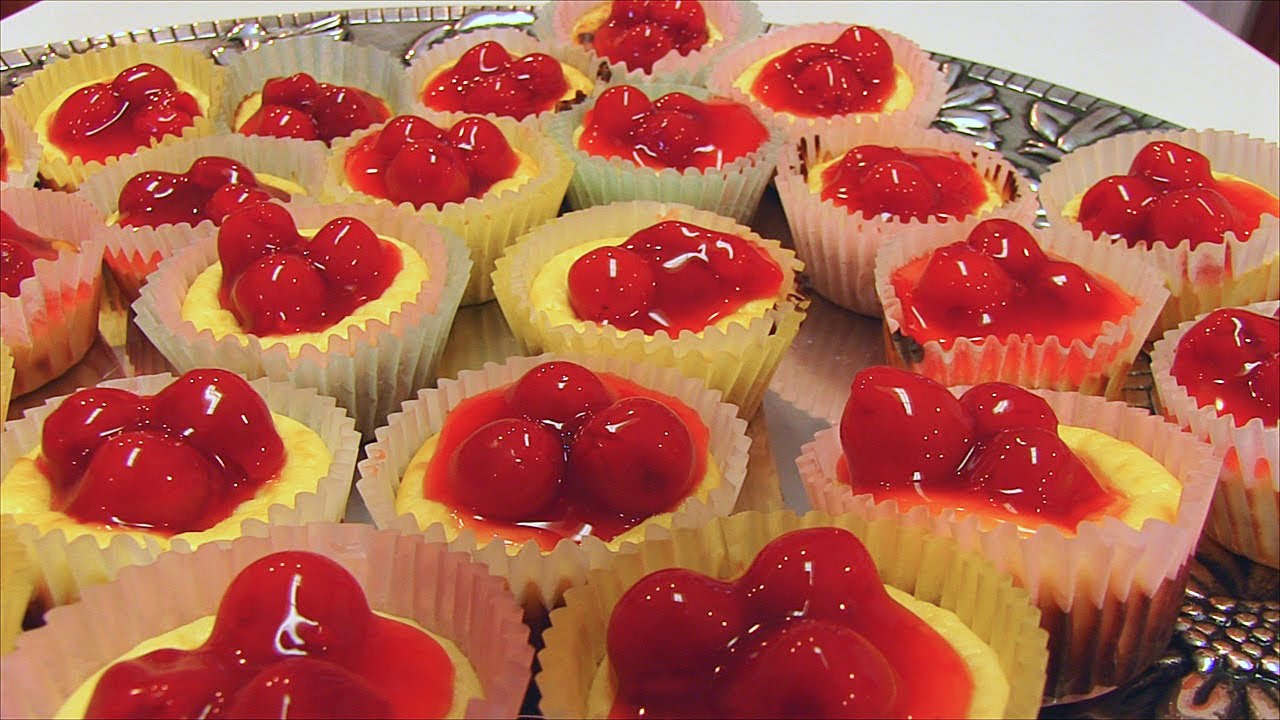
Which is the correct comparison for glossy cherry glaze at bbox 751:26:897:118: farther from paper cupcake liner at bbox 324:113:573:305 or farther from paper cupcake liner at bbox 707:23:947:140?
paper cupcake liner at bbox 324:113:573:305

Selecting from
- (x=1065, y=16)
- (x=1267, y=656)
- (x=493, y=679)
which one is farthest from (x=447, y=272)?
(x=1065, y=16)

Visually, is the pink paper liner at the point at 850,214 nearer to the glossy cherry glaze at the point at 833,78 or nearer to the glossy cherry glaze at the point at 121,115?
the glossy cherry glaze at the point at 833,78

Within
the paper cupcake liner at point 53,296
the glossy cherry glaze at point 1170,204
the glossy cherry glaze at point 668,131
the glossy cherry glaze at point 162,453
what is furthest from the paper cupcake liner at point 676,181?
the glossy cherry glaze at point 162,453

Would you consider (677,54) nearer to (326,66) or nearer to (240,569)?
(326,66)

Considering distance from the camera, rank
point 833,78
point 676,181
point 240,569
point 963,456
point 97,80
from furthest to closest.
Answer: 1. point 97,80
2. point 833,78
3. point 676,181
4. point 963,456
5. point 240,569

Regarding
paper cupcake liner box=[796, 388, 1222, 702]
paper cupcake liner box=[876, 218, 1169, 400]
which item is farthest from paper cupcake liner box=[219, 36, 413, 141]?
paper cupcake liner box=[796, 388, 1222, 702]

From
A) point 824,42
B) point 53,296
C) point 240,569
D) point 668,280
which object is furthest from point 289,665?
point 824,42

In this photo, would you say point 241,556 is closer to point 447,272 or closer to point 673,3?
point 447,272
